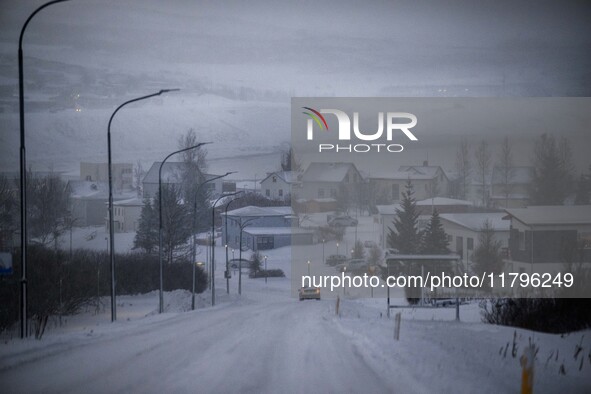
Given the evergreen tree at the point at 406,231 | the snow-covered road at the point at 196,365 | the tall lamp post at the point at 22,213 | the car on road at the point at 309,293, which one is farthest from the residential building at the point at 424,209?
the tall lamp post at the point at 22,213

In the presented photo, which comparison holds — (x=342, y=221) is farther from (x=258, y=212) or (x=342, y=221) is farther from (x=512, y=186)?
(x=258, y=212)

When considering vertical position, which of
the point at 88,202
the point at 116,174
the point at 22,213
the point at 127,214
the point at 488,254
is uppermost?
the point at 116,174

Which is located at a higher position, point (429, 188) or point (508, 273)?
point (429, 188)

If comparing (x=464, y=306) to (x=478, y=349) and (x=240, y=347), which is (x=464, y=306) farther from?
(x=240, y=347)

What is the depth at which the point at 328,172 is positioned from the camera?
32469mm

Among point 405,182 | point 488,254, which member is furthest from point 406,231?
point 488,254

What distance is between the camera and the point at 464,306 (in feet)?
82.8

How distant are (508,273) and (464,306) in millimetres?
3981

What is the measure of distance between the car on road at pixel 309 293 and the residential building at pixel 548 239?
1479 cm

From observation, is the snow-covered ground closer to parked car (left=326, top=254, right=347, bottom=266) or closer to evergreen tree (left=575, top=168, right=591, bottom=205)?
parked car (left=326, top=254, right=347, bottom=266)

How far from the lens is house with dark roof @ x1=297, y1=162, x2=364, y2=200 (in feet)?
104

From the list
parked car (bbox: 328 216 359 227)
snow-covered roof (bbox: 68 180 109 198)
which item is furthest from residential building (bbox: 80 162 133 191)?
parked car (bbox: 328 216 359 227)

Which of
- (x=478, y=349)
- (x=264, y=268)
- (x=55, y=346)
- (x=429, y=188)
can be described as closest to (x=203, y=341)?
(x=55, y=346)

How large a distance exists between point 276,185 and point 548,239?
43729 mm
